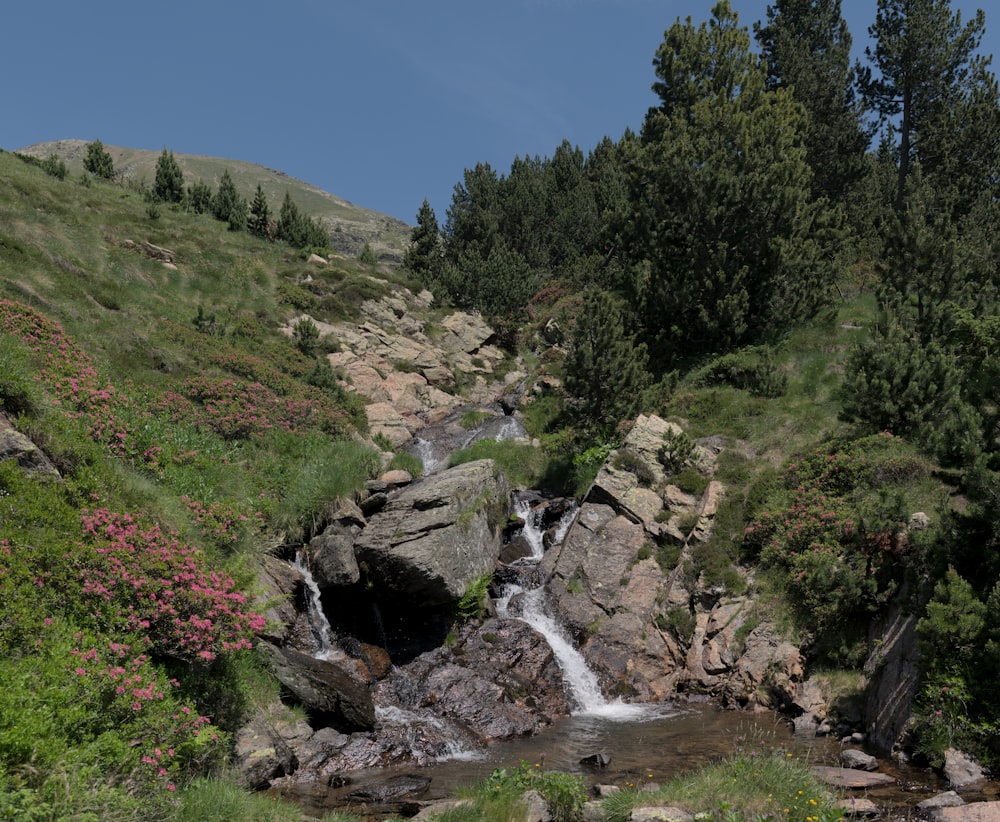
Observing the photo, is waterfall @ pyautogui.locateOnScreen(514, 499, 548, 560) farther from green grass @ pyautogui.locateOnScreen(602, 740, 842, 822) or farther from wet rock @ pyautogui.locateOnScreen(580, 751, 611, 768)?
green grass @ pyautogui.locateOnScreen(602, 740, 842, 822)

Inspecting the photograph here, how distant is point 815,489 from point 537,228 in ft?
137

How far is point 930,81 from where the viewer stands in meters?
30.3

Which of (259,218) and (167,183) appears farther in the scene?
(259,218)

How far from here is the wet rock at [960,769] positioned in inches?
313

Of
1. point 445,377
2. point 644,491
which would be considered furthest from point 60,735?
point 445,377

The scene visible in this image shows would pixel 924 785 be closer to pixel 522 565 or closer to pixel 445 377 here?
pixel 522 565

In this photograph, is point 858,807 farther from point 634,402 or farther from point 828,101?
point 828,101

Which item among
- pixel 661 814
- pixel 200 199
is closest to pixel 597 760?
pixel 661 814

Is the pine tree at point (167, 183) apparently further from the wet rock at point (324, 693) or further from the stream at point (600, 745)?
the wet rock at point (324, 693)

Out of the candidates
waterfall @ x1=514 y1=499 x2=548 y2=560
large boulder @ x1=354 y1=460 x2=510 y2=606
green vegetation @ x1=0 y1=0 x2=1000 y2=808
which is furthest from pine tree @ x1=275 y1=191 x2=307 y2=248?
large boulder @ x1=354 y1=460 x2=510 y2=606

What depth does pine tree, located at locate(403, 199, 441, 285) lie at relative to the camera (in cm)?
4927

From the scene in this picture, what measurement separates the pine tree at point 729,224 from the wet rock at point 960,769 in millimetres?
17422

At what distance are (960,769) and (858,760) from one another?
1.24 meters

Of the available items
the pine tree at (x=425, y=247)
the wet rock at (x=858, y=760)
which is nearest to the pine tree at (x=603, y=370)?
the wet rock at (x=858, y=760)
